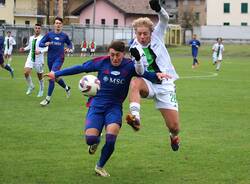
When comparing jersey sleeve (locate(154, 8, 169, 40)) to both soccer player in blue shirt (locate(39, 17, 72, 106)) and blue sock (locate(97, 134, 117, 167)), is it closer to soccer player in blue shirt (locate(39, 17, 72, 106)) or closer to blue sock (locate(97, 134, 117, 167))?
blue sock (locate(97, 134, 117, 167))

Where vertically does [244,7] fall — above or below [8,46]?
above

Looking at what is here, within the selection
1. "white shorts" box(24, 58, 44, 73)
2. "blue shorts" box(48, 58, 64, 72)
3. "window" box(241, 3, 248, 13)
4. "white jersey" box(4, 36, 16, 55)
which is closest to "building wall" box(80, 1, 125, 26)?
"window" box(241, 3, 248, 13)

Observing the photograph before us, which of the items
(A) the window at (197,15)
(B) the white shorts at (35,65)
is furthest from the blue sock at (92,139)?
(A) the window at (197,15)

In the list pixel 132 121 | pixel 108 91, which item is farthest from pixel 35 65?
pixel 132 121

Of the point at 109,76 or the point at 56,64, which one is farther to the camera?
the point at 56,64

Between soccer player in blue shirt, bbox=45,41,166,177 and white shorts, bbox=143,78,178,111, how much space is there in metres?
0.78

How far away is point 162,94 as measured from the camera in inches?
407

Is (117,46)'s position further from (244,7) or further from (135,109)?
(244,7)

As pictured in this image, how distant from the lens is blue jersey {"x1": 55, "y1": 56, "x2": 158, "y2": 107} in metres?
9.36

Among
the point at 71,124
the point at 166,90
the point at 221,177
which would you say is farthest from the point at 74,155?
the point at 71,124

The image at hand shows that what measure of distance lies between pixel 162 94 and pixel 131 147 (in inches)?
73.9

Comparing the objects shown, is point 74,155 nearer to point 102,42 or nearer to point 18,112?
point 18,112

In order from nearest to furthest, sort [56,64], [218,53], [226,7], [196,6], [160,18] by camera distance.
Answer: [160,18]
[56,64]
[218,53]
[226,7]
[196,6]

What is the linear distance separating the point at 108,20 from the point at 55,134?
83.8 metres
